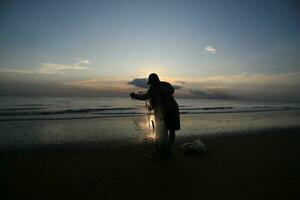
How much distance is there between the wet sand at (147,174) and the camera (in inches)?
155

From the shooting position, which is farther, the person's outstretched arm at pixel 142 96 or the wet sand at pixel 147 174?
the person's outstretched arm at pixel 142 96

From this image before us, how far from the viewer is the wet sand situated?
395 cm

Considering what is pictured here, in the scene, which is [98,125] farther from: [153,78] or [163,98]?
[153,78]

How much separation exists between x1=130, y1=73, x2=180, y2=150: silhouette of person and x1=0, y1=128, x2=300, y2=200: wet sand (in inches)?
47.6

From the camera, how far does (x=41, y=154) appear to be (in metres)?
6.81

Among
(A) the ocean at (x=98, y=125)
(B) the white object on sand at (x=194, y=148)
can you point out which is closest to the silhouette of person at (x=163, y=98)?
(B) the white object on sand at (x=194, y=148)

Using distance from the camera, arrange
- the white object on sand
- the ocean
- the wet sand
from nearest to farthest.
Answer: the wet sand
the white object on sand
the ocean

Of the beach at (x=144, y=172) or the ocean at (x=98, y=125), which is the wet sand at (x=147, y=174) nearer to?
the beach at (x=144, y=172)

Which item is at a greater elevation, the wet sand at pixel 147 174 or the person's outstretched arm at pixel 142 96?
the person's outstretched arm at pixel 142 96

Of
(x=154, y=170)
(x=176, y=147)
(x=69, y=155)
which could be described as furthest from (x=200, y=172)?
(x=69, y=155)

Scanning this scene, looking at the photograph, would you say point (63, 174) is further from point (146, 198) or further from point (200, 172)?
point (200, 172)

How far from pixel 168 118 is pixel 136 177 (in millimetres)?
2006

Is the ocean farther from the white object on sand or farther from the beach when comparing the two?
the white object on sand

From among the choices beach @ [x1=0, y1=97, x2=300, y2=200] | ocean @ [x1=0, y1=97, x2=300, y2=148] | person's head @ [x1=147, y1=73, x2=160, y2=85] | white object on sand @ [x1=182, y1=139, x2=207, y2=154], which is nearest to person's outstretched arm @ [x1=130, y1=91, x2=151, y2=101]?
person's head @ [x1=147, y1=73, x2=160, y2=85]
